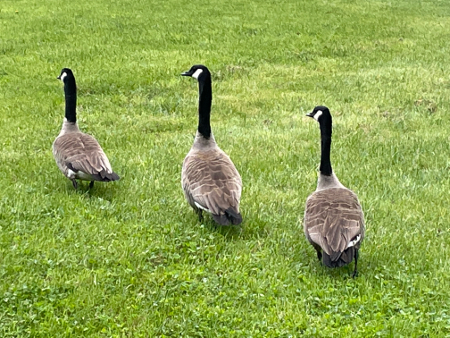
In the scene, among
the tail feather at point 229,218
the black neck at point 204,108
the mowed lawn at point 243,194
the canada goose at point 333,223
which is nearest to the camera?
the mowed lawn at point 243,194

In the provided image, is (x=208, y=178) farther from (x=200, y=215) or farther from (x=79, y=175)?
(x=79, y=175)

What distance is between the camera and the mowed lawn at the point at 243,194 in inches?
205

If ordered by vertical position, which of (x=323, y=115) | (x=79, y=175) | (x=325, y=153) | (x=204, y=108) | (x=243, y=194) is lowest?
(x=243, y=194)

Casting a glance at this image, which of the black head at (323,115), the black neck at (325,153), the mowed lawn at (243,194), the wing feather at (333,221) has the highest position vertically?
the black head at (323,115)

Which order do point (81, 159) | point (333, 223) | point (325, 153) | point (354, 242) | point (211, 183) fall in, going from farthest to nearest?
point (81, 159), point (325, 153), point (211, 183), point (333, 223), point (354, 242)

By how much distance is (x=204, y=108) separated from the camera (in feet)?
25.0

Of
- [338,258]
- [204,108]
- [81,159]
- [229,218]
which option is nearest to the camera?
[338,258]

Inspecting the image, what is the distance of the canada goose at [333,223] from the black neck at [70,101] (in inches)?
161

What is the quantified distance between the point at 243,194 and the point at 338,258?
2.74 m

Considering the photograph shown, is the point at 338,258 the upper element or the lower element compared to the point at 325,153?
lower

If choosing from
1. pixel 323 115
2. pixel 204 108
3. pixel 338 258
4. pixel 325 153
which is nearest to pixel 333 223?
pixel 338 258

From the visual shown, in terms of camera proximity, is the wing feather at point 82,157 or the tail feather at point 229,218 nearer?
the tail feather at point 229,218

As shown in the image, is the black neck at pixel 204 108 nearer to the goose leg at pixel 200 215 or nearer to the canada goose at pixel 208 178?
the canada goose at pixel 208 178

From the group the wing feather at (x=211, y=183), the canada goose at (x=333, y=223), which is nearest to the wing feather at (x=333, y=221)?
the canada goose at (x=333, y=223)
